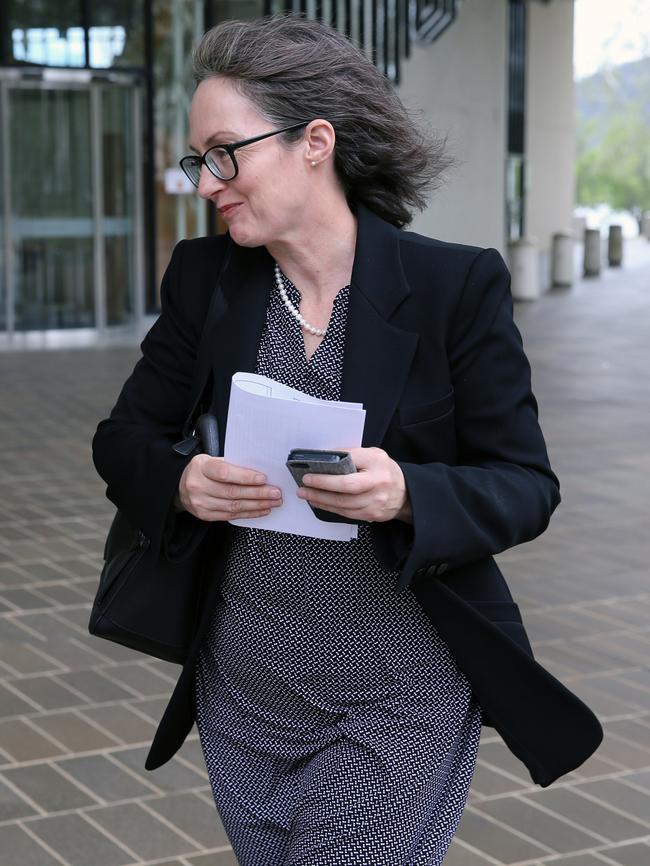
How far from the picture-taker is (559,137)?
37500mm

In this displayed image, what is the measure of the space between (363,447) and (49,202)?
14.7m

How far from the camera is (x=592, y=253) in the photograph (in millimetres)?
30031

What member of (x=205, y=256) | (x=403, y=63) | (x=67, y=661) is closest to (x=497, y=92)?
(x=403, y=63)

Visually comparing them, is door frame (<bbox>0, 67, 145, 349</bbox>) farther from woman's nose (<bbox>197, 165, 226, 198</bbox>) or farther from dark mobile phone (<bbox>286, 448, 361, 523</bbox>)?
dark mobile phone (<bbox>286, 448, 361, 523</bbox>)

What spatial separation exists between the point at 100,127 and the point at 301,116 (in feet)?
48.1

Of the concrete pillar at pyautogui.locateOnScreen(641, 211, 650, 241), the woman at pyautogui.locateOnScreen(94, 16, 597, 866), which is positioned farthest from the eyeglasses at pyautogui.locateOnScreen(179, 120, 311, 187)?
the concrete pillar at pyautogui.locateOnScreen(641, 211, 650, 241)

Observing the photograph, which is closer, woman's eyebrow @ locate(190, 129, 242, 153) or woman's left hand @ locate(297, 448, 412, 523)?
woman's left hand @ locate(297, 448, 412, 523)

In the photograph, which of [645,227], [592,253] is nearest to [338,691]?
[592,253]

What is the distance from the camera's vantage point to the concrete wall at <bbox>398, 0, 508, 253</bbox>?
23797 mm

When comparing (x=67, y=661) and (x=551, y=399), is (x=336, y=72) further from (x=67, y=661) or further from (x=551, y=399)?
(x=551, y=399)

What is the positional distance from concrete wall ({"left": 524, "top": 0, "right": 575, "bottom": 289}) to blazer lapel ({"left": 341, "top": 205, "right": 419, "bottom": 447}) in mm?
32347

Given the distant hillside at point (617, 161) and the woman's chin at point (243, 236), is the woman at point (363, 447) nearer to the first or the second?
the woman's chin at point (243, 236)

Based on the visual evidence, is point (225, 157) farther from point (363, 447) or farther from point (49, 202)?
point (49, 202)

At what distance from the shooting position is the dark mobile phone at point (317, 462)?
185 centimetres
